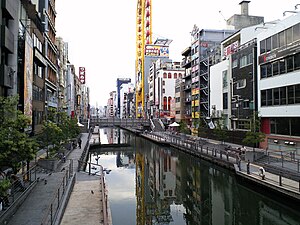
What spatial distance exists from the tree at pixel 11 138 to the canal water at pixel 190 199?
7504mm

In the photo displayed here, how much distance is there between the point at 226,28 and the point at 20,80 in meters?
53.0

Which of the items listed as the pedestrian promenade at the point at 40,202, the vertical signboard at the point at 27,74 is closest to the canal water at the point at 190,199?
the pedestrian promenade at the point at 40,202

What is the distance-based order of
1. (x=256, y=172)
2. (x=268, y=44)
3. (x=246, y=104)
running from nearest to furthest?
(x=256, y=172) < (x=268, y=44) < (x=246, y=104)

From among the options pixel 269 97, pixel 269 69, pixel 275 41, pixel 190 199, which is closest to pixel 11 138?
pixel 190 199

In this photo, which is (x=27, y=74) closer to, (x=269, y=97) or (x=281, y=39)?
(x=281, y=39)

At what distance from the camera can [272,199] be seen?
20578 mm

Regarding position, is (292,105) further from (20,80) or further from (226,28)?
(226,28)

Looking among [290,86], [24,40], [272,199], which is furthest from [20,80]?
[290,86]

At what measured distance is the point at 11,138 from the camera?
13602mm

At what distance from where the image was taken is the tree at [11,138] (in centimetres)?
1252

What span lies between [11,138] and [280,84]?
101ft

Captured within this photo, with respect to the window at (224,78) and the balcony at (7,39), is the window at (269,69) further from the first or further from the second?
the balcony at (7,39)

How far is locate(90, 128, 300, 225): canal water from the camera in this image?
18.8 m

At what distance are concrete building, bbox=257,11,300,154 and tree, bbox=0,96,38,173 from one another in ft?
90.4
